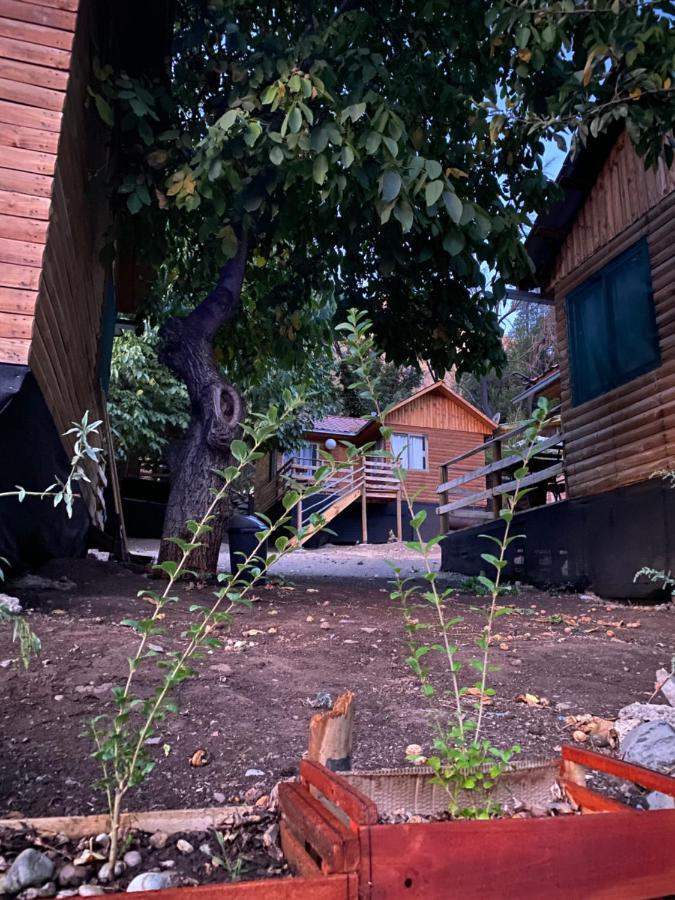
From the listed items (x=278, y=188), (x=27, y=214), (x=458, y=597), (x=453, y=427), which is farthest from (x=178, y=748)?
(x=453, y=427)

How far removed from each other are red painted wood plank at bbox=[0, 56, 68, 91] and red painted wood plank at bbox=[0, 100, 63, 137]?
19 cm

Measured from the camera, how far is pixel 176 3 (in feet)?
21.6

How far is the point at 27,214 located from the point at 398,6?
4958 mm

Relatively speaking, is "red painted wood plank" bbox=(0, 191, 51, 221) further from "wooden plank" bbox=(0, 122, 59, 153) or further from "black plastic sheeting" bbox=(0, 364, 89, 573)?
"black plastic sheeting" bbox=(0, 364, 89, 573)

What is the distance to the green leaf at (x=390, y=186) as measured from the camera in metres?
4.45

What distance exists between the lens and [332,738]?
149 cm

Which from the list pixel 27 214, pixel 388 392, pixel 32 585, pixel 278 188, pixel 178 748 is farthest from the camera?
pixel 388 392

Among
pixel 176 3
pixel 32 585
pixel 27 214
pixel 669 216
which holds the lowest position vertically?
pixel 32 585

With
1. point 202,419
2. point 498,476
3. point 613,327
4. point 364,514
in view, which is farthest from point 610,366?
point 364,514

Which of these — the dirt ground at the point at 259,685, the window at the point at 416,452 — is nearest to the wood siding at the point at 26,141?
the dirt ground at the point at 259,685

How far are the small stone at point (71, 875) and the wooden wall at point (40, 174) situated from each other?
3.05m

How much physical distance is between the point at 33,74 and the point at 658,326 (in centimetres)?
590

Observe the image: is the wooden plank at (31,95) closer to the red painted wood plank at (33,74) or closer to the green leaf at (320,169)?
the red painted wood plank at (33,74)

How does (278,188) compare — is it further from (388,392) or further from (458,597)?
(388,392)
